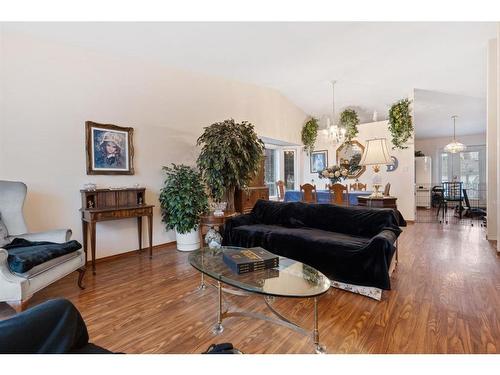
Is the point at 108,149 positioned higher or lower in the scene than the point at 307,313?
higher

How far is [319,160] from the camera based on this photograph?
7469 millimetres

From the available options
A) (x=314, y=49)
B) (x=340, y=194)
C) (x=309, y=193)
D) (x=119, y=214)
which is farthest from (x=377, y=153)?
(x=119, y=214)

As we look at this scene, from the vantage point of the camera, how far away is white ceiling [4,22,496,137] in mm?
3236

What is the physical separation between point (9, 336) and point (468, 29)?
18.2 ft

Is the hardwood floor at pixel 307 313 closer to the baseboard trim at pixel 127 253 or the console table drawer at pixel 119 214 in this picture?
the baseboard trim at pixel 127 253

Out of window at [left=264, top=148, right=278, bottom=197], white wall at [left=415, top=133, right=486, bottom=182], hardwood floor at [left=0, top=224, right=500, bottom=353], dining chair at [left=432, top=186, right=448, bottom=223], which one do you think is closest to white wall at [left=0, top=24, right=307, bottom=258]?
A: hardwood floor at [left=0, top=224, right=500, bottom=353]

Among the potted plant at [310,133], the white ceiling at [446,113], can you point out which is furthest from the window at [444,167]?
the potted plant at [310,133]

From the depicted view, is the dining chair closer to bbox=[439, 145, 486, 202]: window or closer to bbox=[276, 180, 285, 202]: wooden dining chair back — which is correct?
bbox=[439, 145, 486, 202]: window

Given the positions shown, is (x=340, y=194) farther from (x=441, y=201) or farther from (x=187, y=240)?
(x=441, y=201)

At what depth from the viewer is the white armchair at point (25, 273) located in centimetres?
196

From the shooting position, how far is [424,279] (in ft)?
8.93

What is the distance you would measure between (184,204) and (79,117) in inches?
68.8
